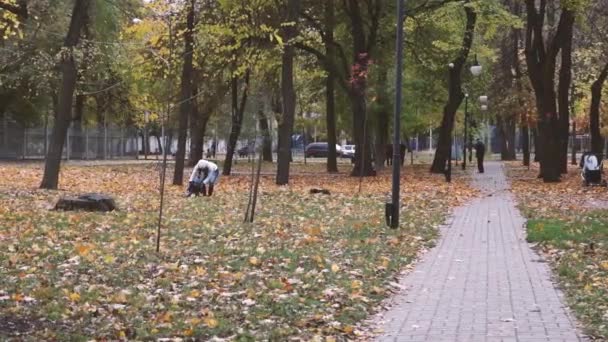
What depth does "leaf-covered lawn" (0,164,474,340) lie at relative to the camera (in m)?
6.89

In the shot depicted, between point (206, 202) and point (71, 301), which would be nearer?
point (71, 301)

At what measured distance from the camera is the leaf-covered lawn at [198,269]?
6895 millimetres

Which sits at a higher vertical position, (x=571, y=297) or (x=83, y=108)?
(x=83, y=108)

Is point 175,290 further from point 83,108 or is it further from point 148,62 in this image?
point 83,108

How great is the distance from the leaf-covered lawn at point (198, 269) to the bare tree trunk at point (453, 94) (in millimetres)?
18169

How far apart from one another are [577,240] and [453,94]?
24323 millimetres

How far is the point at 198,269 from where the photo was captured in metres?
9.57

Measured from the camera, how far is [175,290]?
8.39 meters

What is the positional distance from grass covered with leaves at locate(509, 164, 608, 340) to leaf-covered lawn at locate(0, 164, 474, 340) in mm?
1985

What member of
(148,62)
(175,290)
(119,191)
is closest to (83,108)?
(148,62)

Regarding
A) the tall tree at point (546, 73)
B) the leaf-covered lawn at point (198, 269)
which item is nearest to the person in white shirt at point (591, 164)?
the tall tree at point (546, 73)

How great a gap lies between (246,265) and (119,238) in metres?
2.90

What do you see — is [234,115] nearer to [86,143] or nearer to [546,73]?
[546,73]

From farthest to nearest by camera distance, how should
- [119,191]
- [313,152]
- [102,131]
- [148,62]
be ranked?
[313,152] → [102,131] → [148,62] → [119,191]
